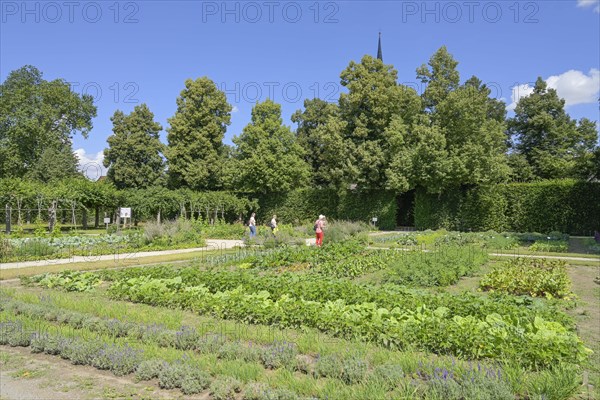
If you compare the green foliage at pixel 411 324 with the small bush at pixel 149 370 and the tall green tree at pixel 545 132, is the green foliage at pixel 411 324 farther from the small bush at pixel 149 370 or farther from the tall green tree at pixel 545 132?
the tall green tree at pixel 545 132

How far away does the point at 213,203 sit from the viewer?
35.6 metres

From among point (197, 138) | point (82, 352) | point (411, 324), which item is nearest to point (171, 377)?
point (82, 352)

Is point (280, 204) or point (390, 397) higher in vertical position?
point (280, 204)

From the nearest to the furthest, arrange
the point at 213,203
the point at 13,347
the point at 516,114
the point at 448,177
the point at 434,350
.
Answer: the point at 434,350 < the point at 13,347 < the point at 448,177 < the point at 213,203 < the point at 516,114

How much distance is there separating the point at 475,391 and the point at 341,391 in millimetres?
1187

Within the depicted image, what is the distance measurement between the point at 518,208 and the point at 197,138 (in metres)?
27.3

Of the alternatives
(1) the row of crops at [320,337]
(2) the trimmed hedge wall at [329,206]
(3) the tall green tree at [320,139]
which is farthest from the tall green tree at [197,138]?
(1) the row of crops at [320,337]

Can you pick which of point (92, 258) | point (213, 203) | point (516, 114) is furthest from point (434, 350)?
point (516, 114)

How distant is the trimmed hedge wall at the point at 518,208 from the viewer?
25609mm

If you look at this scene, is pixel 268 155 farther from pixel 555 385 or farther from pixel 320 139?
pixel 555 385

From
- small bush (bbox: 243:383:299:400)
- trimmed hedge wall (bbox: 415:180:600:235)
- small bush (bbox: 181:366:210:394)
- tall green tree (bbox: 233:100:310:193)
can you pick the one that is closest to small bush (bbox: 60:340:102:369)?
small bush (bbox: 181:366:210:394)

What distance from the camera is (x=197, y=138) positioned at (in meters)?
41.2

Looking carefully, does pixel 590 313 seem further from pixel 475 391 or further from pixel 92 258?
pixel 92 258

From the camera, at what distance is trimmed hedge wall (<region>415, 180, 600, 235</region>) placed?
25609mm
